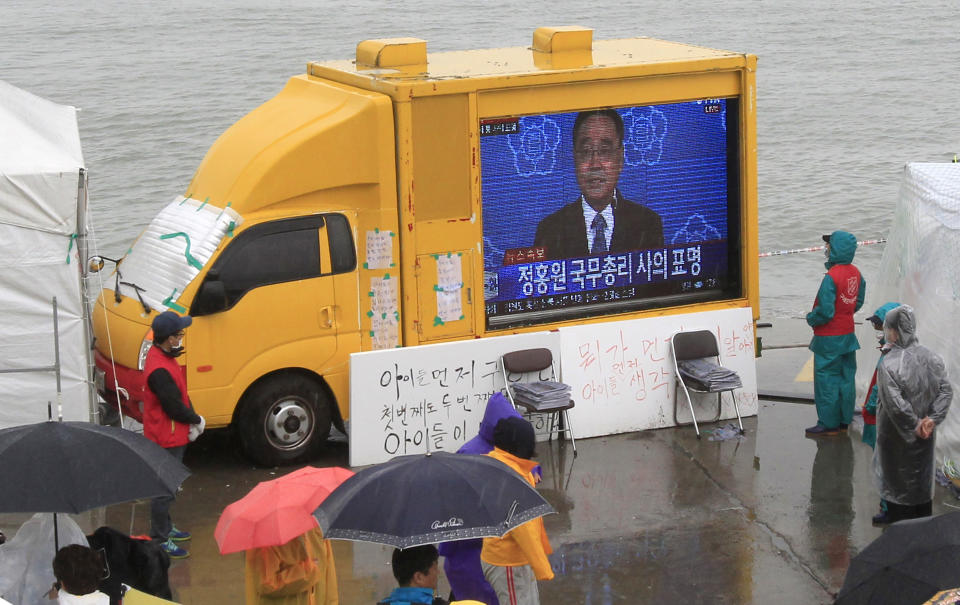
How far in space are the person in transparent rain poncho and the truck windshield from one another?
15.0 feet

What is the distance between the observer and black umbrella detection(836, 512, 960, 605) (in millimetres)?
4328

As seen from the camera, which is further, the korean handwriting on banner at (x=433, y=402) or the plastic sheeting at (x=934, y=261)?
the korean handwriting on banner at (x=433, y=402)

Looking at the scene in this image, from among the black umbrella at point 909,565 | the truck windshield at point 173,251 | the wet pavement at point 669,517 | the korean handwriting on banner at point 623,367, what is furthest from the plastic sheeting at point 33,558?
the korean handwriting on banner at point 623,367

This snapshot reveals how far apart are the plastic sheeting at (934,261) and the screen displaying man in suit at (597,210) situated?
1.91 metres

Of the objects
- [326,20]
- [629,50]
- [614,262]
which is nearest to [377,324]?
[614,262]

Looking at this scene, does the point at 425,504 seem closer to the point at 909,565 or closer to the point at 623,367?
the point at 909,565

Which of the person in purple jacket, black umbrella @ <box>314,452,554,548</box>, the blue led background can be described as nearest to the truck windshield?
the blue led background

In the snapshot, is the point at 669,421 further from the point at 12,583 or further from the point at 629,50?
the point at 12,583

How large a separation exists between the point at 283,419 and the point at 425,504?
4502 millimetres

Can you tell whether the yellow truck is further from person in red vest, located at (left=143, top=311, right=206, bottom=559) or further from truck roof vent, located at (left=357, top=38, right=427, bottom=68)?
person in red vest, located at (left=143, top=311, right=206, bottom=559)

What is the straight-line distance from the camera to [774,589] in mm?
7312

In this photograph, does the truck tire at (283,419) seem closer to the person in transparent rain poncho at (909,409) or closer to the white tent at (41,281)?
the white tent at (41,281)

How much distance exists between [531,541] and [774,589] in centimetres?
229

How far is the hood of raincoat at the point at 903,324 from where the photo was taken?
7.71 metres
